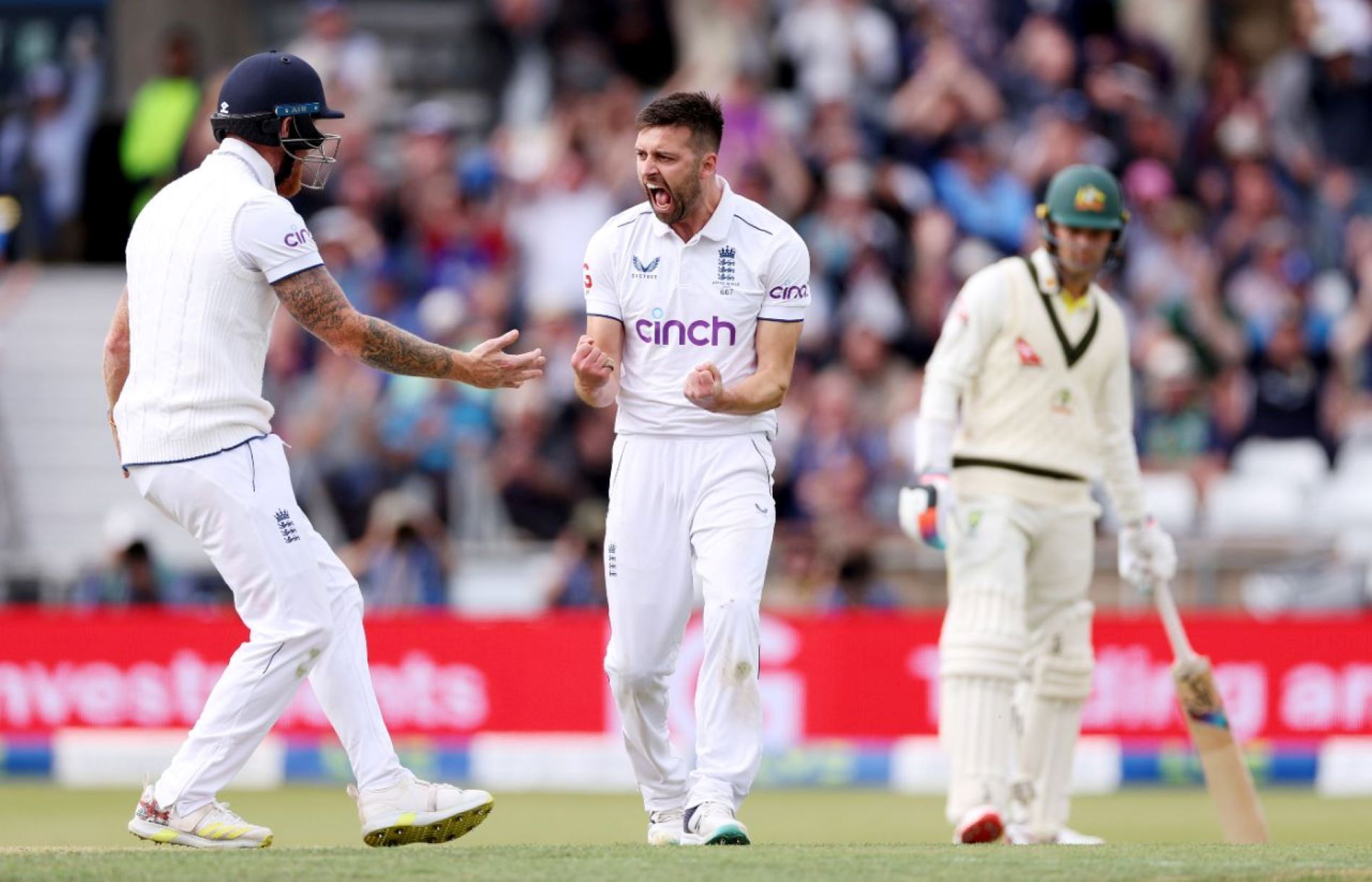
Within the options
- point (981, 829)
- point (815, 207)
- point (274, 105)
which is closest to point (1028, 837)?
point (981, 829)

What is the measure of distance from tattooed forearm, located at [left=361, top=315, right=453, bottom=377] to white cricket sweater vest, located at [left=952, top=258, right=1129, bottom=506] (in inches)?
107

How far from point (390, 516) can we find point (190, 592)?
1.41 meters

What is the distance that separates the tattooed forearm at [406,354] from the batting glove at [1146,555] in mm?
3473

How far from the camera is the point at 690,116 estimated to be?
7574mm

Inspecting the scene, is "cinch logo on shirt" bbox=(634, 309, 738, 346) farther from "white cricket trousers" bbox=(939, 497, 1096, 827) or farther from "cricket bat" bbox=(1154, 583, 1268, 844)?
"cricket bat" bbox=(1154, 583, 1268, 844)

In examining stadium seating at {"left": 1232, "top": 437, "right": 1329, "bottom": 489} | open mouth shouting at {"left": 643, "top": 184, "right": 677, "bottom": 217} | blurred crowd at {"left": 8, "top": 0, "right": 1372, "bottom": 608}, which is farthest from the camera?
stadium seating at {"left": 1232, "top": 437, "right": 1329, "bottom": 489}

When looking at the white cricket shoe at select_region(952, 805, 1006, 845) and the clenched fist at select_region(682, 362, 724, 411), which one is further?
the white cricket shoe at select_region(952, 805, 1006, 845)

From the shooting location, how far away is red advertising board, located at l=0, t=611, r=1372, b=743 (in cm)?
1328

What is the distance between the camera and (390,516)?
1384 centimetres

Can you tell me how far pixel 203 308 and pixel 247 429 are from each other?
38 centimetres

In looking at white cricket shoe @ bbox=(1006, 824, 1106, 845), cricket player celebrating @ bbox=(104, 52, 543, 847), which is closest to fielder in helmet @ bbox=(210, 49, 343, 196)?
cricket player celebrating @ bbox=(104, 52, 543, 847)

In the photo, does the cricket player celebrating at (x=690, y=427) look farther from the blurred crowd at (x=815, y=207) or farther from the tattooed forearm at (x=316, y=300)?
the blurred crowd at (x=815, y=207)

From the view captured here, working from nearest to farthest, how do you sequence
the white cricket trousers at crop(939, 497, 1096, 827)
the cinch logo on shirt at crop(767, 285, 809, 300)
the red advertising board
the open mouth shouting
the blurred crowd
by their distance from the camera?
the open mouth shouting < the cinch logo on shirt at crop(767, 285, 809, 300) < the white cricket trousers at crop(939, 497, 1096, 827) < the red advertising board < the blurred crowd

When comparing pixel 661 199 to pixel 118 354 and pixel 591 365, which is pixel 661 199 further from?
pixel 118 354
